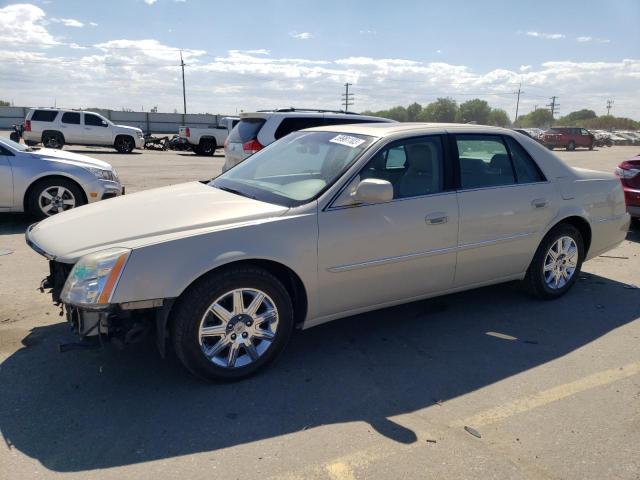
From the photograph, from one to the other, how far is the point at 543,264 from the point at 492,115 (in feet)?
301

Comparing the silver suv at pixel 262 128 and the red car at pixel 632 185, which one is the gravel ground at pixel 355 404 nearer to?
the red car at pixel 632 185

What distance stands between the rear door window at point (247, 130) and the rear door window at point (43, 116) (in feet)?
59.9

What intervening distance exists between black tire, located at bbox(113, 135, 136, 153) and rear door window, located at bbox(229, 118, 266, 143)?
57.0 ft

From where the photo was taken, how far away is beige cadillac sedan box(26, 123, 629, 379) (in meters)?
3.22

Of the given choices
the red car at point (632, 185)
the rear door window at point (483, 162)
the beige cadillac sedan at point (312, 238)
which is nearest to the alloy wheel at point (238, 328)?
the beige cadillac sedan at point (312, 238)

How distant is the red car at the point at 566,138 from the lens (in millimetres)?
39000

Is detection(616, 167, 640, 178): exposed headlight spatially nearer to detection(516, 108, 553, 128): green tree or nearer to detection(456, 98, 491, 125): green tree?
detection(456, 98, 491, 125): green tree

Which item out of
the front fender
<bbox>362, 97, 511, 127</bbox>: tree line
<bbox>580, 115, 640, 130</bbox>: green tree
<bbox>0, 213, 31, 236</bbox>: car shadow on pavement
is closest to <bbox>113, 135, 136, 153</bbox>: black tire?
<bbox>0, 213, 31, 236</bbox>: car shadow on pavement

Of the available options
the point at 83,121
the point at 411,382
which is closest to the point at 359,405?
the point at 411,382

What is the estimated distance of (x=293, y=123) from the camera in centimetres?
908

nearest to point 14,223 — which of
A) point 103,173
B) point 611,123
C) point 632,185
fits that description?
point 103,173

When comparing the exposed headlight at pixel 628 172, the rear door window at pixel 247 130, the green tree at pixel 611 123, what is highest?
→ the green tree at pixel 611 123

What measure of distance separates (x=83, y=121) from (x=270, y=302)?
23748mm

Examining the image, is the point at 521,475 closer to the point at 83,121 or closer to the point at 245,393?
the point at 245,393
